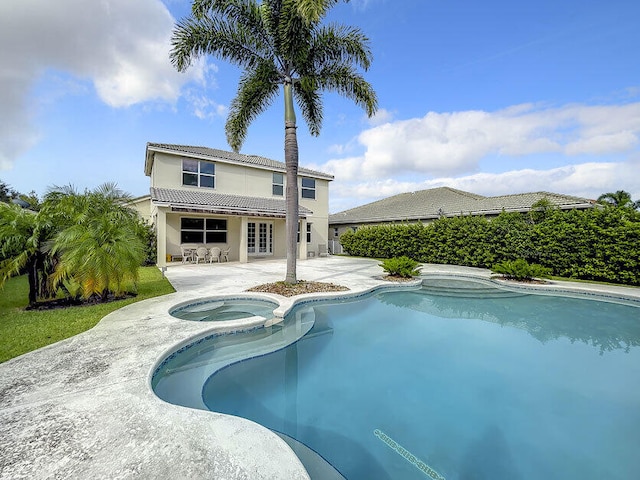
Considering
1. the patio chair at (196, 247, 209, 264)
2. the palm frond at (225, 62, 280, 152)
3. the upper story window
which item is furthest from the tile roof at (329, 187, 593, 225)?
the patio chair at (196, 247, 209, 264)

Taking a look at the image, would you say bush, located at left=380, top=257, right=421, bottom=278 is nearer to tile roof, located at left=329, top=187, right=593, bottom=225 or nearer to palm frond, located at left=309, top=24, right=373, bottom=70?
palm frond, located at left=309, top=24, right=373, bottom=70

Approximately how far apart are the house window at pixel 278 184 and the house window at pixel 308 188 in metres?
2.28

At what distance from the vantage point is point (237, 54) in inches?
440

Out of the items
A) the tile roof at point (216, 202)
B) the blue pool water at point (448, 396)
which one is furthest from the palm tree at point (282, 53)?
the tile roof at point (216, 202)

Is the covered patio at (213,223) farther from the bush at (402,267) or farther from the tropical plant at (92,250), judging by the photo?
the bush at (402,267)

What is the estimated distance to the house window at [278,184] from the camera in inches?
957

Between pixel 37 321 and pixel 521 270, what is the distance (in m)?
17.5

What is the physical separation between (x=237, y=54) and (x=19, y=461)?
12597mm

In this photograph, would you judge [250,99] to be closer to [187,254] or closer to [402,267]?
Result: [402,267]

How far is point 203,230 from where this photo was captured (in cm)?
2042

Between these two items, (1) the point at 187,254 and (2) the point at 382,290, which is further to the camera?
(1) the point at 187,254

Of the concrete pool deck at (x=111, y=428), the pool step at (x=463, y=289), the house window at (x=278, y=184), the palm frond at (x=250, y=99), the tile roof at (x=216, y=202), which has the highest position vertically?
the palm frond at (x=250, y=99)

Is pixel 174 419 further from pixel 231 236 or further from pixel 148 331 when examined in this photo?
pixel 231 236

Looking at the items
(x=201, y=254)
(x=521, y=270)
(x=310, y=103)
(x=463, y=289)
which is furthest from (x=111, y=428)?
(x=201, y=254)
